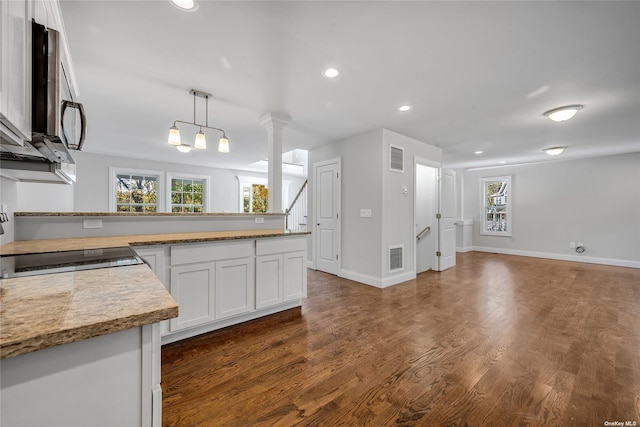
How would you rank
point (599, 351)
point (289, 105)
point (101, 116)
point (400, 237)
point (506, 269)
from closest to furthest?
point (599, 351)
point (289, 105)
point (101, 116)
point (400, 237)
point (506, 269)

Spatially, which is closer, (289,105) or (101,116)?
(289,105)

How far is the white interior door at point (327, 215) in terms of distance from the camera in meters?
4.75

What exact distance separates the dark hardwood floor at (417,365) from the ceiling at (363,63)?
2411mm

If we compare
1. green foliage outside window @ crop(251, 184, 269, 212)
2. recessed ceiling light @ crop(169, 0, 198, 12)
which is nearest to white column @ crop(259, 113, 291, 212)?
recessed ceiling light @ crop(169, 0, 198, 12)

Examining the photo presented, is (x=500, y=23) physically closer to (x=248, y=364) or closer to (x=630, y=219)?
(x=248, y=364)

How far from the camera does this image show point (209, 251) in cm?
240

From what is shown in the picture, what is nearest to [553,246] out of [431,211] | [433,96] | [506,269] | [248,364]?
[506,269]

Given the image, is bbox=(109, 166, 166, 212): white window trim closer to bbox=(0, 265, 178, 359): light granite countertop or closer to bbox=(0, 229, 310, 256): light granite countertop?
bbox=(0, 229, 310, 256): light granite countertop

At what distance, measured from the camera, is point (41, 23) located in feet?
3.70

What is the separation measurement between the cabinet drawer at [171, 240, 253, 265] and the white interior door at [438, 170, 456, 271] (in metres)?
Result: 3.99

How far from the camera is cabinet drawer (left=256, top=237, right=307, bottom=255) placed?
2.75 meters

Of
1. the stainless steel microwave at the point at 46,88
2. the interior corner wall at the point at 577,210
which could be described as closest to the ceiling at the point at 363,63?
the stainless steel microwave at the point at 46,88

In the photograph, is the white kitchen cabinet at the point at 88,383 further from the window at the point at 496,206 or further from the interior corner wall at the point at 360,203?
the window at the point at 496,206

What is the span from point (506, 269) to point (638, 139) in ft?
9.85
